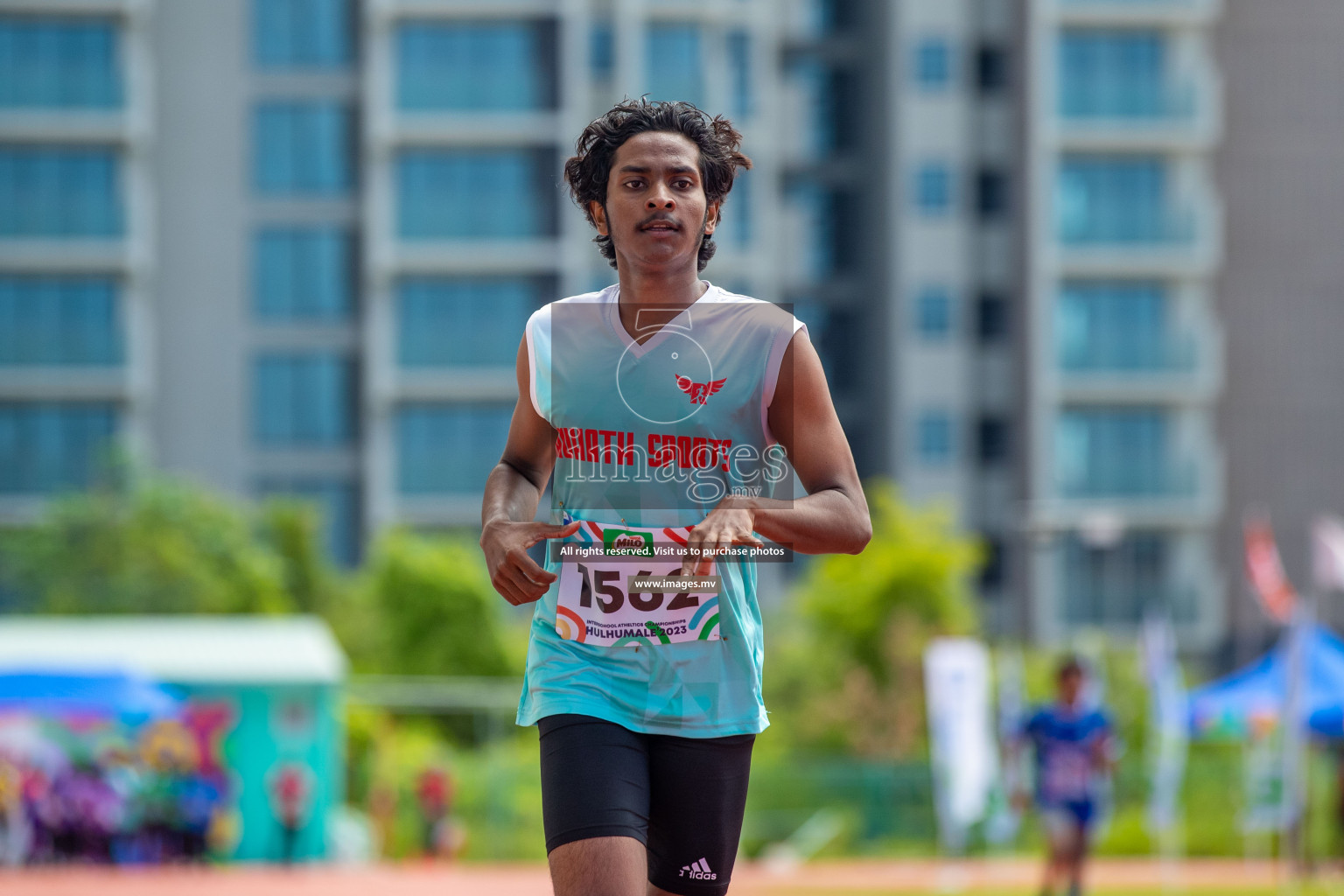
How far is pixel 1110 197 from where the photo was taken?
159ft

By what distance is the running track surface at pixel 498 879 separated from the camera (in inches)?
734

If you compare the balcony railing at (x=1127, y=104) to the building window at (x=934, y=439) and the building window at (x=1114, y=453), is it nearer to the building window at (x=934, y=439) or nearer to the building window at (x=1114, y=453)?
the building window at (x=1114, y=453)

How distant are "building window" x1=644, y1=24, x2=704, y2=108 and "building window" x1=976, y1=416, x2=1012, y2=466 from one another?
12.1m

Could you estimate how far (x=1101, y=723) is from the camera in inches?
520

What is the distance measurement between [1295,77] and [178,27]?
30.8m

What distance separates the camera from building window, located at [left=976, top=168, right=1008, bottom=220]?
5028cm

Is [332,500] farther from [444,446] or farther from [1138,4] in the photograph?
[1138,4]

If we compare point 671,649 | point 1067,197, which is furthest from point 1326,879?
point 1067,197

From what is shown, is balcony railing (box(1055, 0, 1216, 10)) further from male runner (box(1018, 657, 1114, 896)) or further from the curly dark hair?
the curly dark hair

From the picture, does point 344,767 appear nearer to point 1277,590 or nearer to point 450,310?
point 1277,590

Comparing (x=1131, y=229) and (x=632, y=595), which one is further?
(x=1131, y=229)

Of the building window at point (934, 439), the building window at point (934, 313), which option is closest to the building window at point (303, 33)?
the building window at point (934, 313)

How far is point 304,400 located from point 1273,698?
34754 mm

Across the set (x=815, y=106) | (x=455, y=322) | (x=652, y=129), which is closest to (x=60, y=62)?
(x=455, y=322)
